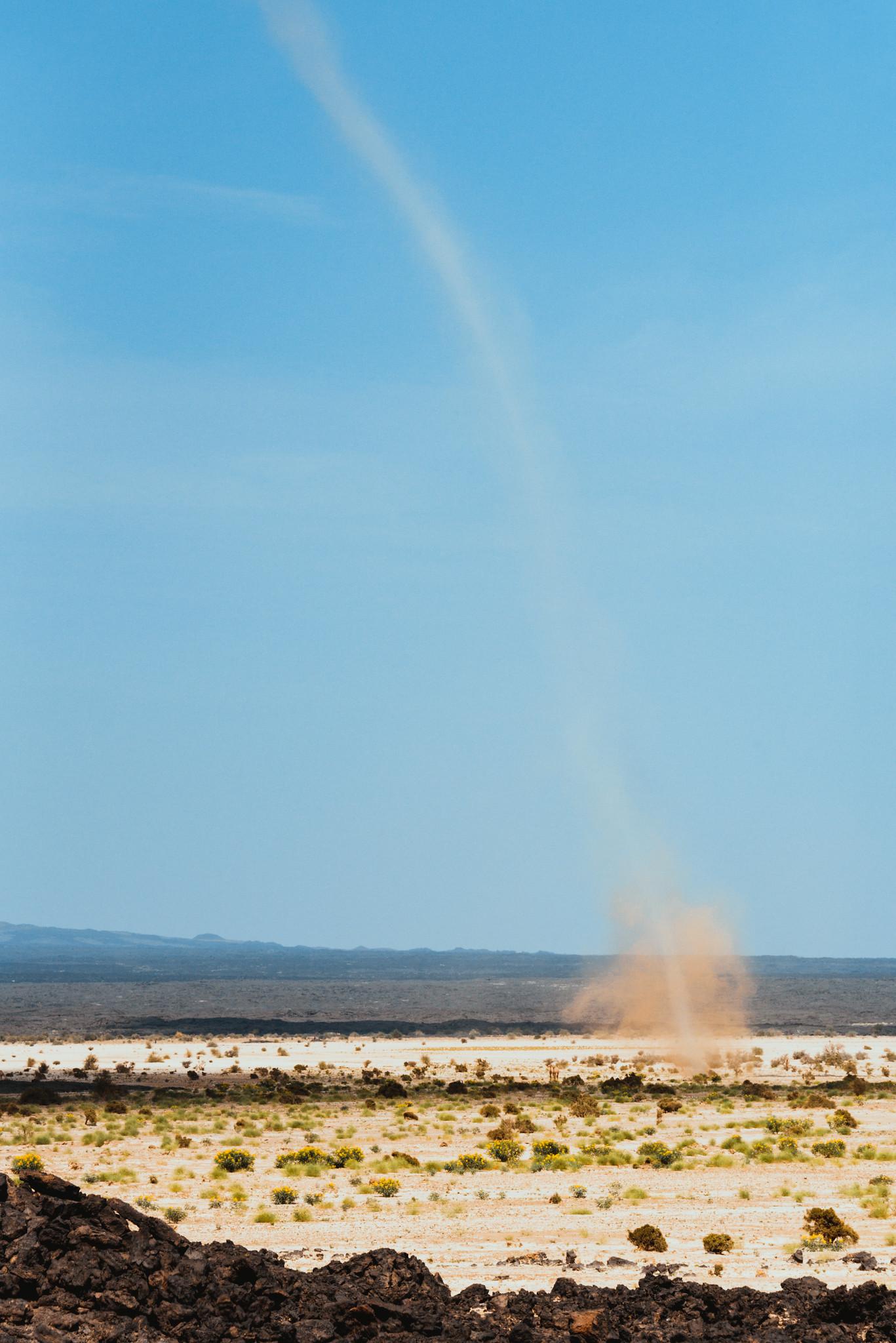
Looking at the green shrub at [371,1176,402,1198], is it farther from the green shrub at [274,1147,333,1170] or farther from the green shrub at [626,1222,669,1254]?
the green shrub at [626,1222,669,1254]

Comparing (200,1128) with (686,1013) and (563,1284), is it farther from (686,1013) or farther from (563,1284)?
(686,1013)

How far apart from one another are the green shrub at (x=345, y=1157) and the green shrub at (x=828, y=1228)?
12634 millimetres

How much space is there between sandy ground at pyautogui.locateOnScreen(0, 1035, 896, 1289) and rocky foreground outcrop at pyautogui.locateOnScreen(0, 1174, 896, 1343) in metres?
4.03

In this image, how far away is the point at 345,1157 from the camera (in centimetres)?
3472

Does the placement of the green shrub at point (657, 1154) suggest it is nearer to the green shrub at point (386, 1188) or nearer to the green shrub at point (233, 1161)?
the green shrub at point (386, 1188)

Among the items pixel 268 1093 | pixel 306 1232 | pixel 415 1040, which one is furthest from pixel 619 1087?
pixel 415 1040

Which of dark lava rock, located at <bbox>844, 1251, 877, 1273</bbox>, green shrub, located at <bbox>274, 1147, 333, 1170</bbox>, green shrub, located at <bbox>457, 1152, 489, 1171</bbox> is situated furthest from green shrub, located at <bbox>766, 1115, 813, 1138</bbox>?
dark lava rock, located at <bbox>844, 1251, 877, 1273</bbox>

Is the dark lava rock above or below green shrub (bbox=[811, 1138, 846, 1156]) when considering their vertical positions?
above

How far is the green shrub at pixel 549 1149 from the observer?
3681cm

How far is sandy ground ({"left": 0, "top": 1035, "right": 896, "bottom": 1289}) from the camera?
23609mm

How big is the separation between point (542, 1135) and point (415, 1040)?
5701 centimetres

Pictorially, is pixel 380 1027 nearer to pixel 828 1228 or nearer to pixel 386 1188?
pixel 386 1188

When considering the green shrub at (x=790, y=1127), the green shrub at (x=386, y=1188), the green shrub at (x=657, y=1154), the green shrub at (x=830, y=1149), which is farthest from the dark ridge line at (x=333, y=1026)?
the green shrub at (x=386, y=1188)

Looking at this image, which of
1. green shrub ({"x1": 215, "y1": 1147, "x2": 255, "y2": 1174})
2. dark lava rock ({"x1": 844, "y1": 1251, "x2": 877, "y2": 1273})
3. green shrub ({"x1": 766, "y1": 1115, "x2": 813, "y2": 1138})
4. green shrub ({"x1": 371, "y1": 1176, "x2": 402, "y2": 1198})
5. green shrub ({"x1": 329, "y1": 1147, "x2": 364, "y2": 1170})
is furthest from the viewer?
green shrub ({"x1": 766, "y1": 1115, "x2": 813, "y2": 1138})
